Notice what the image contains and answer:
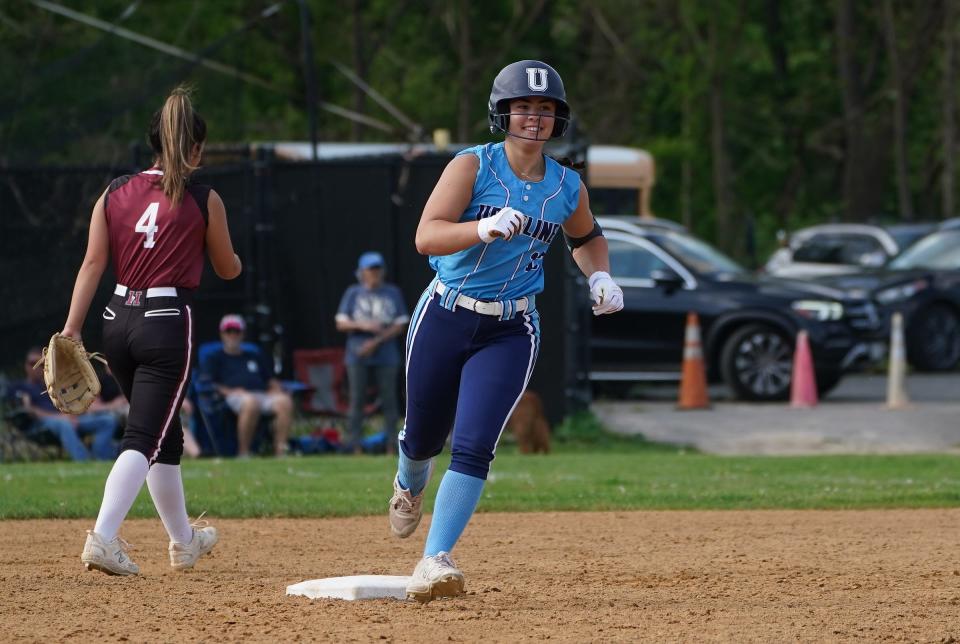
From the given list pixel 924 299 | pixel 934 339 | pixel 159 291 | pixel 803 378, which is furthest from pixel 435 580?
pixel 934 339

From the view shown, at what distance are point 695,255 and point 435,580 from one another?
14422 millimetres

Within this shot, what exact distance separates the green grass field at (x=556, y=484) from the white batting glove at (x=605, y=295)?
151 inches

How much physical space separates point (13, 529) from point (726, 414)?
33.2 feet

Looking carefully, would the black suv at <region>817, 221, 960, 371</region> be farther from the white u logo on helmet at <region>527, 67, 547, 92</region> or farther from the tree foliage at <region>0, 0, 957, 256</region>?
the white u logo on helmet at <region>527, 67, 547, 92</region>

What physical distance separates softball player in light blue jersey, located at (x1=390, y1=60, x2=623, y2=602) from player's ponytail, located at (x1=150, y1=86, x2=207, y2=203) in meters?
1.08

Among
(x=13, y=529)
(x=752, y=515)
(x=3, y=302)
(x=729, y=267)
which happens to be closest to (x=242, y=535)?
(x=13, y=529)

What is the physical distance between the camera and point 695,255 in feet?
66.5

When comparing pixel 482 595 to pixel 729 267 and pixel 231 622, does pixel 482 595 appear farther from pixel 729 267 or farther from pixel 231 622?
pixel 729 267

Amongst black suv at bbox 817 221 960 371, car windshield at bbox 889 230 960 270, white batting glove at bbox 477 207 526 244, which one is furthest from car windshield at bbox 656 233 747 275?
white batting glove at bbox 477 207 526 244

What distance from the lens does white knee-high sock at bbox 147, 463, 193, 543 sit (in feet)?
22.9

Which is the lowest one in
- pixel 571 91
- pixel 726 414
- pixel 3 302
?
pixel 726 414

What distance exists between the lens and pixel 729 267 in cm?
2023

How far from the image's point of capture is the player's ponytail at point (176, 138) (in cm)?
670

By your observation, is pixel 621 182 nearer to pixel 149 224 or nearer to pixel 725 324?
pixel 725 324
